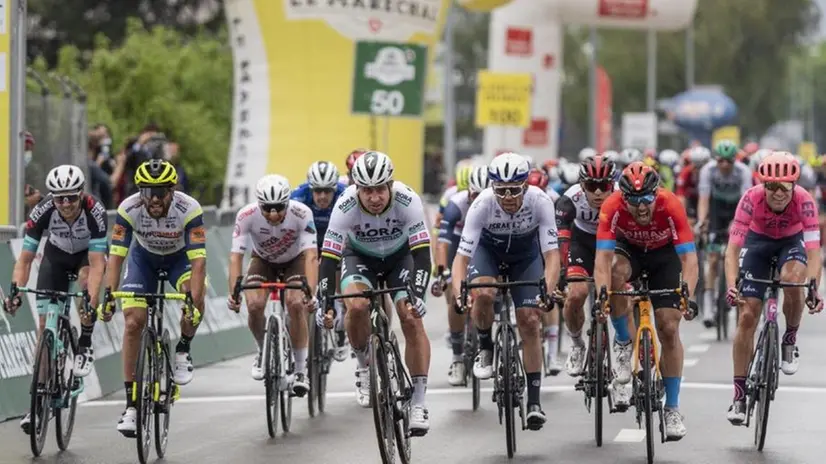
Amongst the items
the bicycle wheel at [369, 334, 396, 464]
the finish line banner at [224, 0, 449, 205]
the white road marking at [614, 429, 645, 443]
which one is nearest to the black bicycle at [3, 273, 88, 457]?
the bicycle wheel at [369, 334, 396, 464]

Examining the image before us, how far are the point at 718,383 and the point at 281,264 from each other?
427 centimetres

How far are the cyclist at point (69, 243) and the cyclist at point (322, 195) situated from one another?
2.28 meters

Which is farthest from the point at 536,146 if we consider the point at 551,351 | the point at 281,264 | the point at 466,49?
the point at 466,49

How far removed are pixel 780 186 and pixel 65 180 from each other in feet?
15.0

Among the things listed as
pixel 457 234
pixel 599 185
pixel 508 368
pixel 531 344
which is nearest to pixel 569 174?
pixel 457 234

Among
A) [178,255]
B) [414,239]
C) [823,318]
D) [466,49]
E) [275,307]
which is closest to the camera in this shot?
[414,239]

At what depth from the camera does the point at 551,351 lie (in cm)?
1677

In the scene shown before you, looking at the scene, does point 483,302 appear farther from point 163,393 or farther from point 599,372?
point 163,393

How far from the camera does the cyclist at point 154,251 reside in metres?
12.2

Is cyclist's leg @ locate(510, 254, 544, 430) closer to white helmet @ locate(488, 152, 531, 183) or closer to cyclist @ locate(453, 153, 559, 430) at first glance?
cyclist @ locate(453, 153, 559, 430)

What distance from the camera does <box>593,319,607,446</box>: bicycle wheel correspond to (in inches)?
495

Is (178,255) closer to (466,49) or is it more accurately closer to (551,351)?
(551,351)

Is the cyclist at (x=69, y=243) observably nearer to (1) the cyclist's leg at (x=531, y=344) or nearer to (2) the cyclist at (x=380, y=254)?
(2) the cyclist at (x=380, y=254)

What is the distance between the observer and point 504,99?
34.5 meters
